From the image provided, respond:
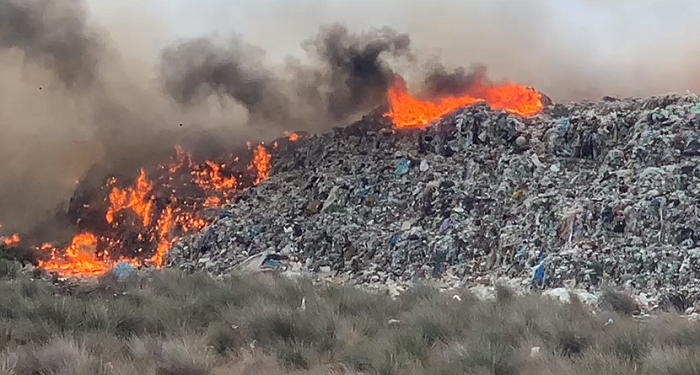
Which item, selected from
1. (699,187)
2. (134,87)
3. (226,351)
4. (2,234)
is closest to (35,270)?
(2,234)

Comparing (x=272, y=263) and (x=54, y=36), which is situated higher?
(x=54, y=36)

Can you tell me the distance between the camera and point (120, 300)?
629 cm

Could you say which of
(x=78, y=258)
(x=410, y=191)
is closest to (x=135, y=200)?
(x=78, y=258)

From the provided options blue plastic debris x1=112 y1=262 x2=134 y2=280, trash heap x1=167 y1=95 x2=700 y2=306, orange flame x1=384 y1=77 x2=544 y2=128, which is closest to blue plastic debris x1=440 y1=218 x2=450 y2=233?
trash heap x1=167 y1=95 x2=700 y2=306

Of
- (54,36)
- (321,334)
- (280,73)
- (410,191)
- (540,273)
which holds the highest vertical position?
(54,36)

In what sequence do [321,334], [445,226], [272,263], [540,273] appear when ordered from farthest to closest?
[272,263], [445,226], [540,273], [321,334]

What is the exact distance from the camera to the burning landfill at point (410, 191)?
7984 mm

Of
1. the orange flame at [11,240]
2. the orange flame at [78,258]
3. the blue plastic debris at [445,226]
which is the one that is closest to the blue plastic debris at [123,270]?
the orange flame at [78,258]

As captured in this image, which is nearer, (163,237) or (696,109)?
(696,109)

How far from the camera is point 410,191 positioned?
9.82 metres

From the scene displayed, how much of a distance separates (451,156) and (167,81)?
4733 millimetres

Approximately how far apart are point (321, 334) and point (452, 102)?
6811mm

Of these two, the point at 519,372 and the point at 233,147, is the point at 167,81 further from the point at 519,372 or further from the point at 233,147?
the point at 519,372

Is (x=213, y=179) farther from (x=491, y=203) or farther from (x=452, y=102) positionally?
(x=491, y=203)
